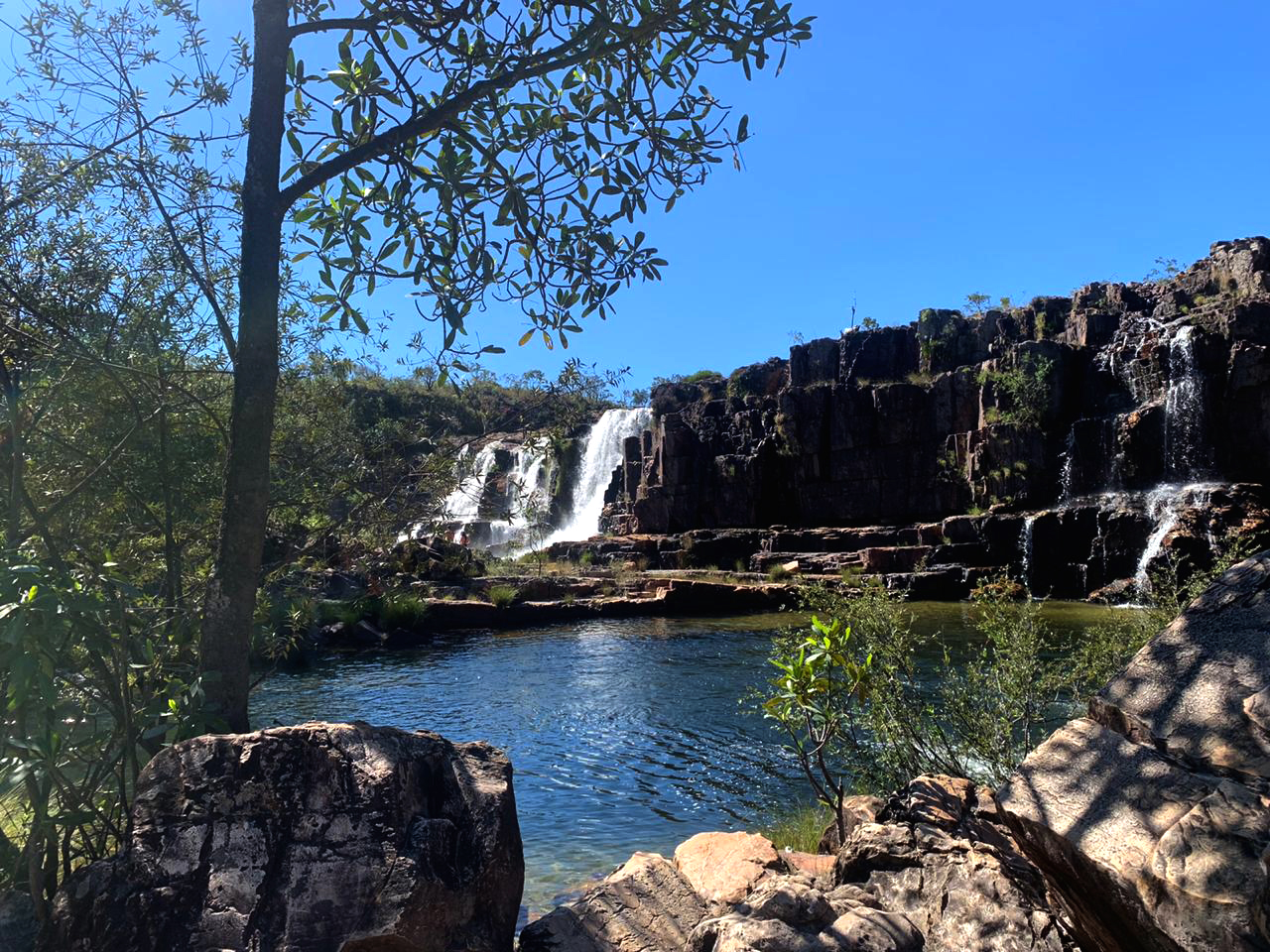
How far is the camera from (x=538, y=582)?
27.0m

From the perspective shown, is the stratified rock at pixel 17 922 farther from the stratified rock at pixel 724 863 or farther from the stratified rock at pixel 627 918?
the stratified rock at pixel 724 863

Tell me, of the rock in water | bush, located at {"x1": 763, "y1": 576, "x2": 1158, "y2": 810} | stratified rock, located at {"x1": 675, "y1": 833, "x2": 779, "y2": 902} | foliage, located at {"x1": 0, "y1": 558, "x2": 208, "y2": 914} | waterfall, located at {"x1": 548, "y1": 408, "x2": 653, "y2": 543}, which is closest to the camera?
the rock in water

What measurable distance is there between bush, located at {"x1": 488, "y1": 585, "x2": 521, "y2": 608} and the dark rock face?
56.9 ft

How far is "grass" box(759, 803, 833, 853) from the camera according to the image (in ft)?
21.1

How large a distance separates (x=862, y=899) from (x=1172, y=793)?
1.47 metres

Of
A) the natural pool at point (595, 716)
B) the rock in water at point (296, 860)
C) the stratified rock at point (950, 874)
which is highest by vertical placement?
the rock in water at point (296, 860)

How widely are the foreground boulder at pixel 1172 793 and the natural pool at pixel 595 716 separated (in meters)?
3.89

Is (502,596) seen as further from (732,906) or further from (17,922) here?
(17,922)

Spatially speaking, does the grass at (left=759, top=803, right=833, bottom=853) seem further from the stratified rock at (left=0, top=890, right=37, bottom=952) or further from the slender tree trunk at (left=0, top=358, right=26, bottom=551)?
the slender tree trunk at (left=0, top=358, right=26, bottom=551)

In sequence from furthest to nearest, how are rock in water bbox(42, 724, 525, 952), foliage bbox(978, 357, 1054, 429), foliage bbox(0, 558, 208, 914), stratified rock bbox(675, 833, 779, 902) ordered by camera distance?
foliage bbox(978, 357, 1054, 429) → stratified rock bbox(675, 833, 779, 902) → foliage bbox(0, 558, 208, 914) → rock in water bbox(42, 724, 525, 952)

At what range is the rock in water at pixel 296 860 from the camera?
291cm

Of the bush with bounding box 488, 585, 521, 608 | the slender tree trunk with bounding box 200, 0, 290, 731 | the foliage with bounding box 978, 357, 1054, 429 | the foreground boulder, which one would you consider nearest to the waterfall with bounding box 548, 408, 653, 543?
the foliage with bounding box 978, 357, 1054, 429

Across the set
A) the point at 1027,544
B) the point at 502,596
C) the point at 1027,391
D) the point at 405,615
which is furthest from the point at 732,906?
the point at 1027,391

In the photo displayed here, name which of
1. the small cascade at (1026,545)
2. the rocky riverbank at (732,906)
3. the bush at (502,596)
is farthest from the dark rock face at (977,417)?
the rocky riverbank at (732,906)
